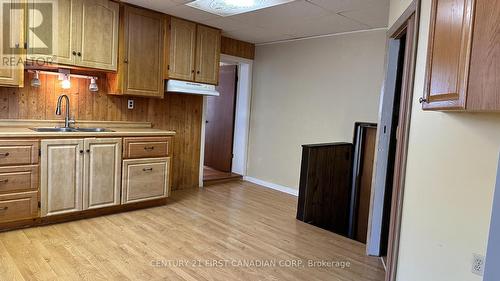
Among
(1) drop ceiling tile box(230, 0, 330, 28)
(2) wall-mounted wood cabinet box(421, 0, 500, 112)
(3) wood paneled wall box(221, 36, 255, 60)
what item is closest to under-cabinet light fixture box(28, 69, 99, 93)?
(1) drop ceiling tile box(230, 0, 330, 28)

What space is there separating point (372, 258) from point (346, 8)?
7.65 feet

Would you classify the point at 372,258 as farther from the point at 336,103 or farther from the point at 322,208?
the point at 336,103

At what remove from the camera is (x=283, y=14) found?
3.63 meters

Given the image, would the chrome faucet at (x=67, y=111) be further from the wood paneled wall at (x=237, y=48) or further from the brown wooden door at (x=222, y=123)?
the brown wooden door at (x=222, y=123)

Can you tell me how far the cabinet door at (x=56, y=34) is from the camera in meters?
2.99

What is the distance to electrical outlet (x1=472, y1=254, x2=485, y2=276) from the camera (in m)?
1.39

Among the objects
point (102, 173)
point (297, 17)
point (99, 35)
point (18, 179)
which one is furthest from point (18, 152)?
point (297, 17)

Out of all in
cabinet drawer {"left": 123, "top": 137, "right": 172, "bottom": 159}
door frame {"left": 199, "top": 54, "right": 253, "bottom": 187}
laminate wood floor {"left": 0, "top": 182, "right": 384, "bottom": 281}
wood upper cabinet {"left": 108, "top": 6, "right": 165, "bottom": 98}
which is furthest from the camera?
door frame {"left": 199, "top": 54, "right": 253, "bottom": 187}

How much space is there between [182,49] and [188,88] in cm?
48

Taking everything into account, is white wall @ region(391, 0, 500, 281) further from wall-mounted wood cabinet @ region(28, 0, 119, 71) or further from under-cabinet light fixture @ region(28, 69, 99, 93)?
under-cabinet light fixture @ region(28, 69, 99, 93)

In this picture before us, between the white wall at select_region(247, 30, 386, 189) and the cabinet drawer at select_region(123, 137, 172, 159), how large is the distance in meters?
1.86

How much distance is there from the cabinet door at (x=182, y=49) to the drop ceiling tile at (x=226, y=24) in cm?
25

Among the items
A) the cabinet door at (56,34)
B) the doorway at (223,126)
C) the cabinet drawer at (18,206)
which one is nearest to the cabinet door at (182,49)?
the cabinet door at (56,34)

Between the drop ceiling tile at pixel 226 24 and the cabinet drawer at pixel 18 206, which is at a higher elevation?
the drop ceiling tile at pixel 226 24
